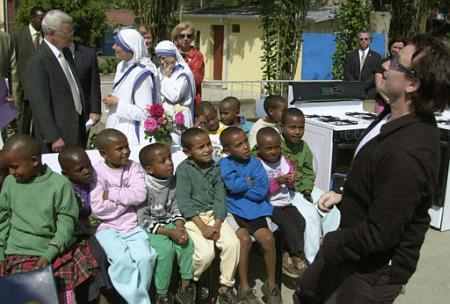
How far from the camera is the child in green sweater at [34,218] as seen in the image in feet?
10.3

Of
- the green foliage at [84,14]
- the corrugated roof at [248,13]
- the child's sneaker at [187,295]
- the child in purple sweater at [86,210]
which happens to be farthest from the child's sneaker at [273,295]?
the green foliage at [84,14]

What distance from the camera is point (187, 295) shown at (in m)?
3.64

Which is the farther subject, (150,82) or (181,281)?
(150,82)

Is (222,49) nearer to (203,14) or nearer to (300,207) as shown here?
(203,14)

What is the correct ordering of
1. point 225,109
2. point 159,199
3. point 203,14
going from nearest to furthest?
point 159,199
point 225,109
point 203,14

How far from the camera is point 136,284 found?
339cm

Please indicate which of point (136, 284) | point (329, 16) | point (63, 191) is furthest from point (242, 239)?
point (329, 16)

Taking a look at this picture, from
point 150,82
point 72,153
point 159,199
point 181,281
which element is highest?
point 150,82

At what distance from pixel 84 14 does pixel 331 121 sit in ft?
73.1

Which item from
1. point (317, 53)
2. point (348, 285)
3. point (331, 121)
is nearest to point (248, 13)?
point (317, 53)

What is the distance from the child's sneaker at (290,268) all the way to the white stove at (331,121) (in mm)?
1552

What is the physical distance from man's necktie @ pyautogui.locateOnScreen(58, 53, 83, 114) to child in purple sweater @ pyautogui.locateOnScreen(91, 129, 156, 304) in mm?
977

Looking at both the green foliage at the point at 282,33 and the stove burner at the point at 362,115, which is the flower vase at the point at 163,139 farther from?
the green foliage at the point at 282,33

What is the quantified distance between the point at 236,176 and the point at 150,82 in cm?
129
